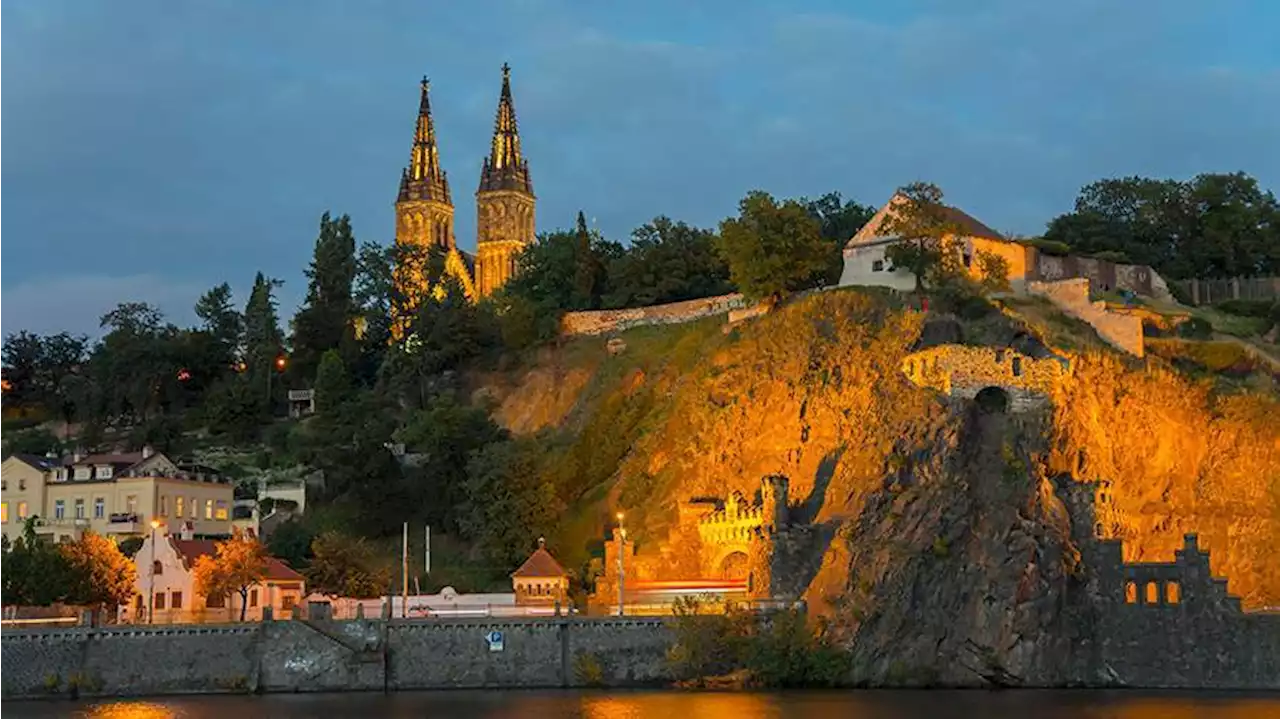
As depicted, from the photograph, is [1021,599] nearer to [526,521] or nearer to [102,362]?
[526,521]

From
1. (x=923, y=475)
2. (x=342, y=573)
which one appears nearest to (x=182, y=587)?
(x=342, y=573)

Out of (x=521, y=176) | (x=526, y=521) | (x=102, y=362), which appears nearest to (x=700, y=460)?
(x=526, y=521)

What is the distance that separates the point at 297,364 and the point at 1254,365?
64321 millimetres

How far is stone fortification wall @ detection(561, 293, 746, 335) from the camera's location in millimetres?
97500

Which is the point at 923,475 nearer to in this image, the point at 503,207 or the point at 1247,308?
the point at 1247,308

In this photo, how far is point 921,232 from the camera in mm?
84375

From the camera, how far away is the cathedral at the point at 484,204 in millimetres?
153750

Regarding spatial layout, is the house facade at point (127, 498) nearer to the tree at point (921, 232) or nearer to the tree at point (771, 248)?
the tree at point (771, 248)

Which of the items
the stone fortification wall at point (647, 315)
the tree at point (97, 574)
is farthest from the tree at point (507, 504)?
the stone fortification wall at point (647, 315)

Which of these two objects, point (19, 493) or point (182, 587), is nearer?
point (182, 587)

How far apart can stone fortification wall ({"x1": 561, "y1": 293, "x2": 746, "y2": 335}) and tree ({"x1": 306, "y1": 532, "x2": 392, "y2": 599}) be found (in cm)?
2910

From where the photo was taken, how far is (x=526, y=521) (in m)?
78.5

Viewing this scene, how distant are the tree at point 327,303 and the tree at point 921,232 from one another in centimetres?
4390

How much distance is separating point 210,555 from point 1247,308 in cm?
5583
